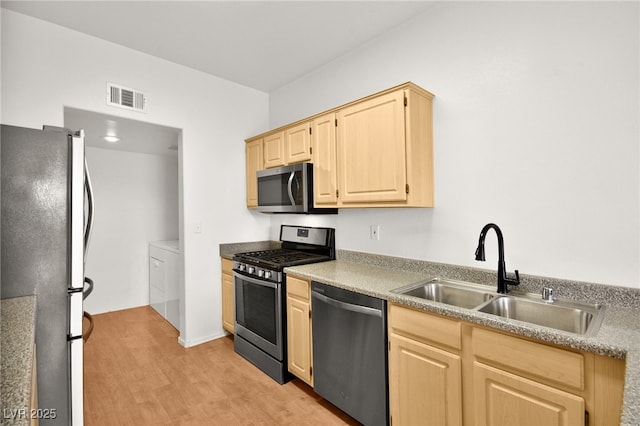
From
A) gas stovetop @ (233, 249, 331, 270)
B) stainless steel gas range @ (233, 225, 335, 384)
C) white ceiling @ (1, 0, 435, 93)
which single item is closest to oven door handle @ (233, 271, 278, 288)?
stainless steel gas range @ (233, 225, 335, 384)

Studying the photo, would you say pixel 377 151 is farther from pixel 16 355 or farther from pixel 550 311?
pixel 16 355


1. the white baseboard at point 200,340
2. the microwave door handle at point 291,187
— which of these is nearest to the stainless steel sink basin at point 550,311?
the microwave door handle at point 291,187

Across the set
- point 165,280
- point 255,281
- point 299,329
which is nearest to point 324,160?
point 255,281

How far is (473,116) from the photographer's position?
6.59 feet

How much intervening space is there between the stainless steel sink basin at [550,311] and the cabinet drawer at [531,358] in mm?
198

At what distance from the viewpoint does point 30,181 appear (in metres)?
1.46

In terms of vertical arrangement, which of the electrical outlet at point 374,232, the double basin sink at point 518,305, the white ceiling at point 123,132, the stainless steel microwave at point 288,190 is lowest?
the double basin sink at point 518,305

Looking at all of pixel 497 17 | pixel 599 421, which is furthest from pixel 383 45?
pixel 599 421

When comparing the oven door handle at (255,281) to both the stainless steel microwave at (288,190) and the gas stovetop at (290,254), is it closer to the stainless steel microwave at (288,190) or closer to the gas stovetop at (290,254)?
the gas stovetop at (290,254)

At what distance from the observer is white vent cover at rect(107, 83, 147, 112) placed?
260 centimetres

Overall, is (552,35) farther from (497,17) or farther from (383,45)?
(383,45)

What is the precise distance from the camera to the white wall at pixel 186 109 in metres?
2.23

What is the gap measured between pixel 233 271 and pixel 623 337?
2.69m

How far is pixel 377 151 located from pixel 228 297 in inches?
83.3
